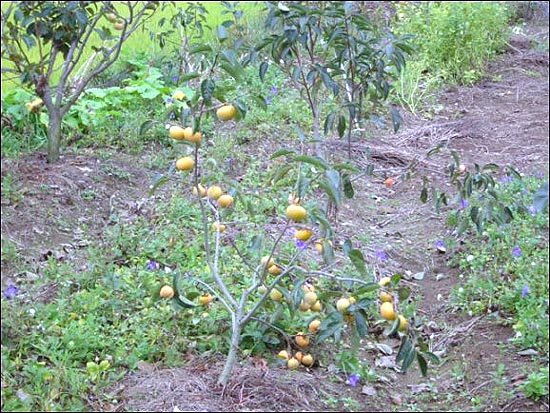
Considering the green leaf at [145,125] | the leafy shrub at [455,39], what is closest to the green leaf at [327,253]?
the green leaf at [145,125]

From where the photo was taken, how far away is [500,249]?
12.6 feet

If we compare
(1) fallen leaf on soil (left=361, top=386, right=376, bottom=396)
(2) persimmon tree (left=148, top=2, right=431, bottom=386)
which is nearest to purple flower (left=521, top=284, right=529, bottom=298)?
(2) persimmon tree (left=148, top=2, right=431, bottom=386)

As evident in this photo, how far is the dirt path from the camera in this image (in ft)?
9.52

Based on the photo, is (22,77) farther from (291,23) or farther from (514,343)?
(514,343)

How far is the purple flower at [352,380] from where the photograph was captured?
9.97ft

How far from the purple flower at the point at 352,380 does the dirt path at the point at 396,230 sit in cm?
3

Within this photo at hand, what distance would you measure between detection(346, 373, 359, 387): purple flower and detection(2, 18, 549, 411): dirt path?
0.03 meters

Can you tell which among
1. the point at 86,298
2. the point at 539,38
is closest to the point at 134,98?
the point at 86,298

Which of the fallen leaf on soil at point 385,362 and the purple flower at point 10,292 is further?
the fallen leaf on soil at point 385,362

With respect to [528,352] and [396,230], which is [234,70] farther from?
[396,230]

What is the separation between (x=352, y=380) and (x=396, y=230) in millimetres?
1740

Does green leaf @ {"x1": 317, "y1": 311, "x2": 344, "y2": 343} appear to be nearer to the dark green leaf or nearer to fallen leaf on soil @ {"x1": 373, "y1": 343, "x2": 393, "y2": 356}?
the dark green leaf

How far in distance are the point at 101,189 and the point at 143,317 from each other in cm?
137

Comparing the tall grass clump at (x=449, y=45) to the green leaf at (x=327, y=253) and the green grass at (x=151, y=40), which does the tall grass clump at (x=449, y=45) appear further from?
the green leaf at (x=327, y=253)
